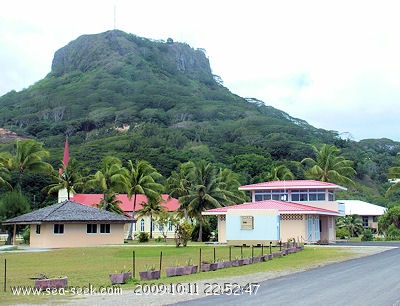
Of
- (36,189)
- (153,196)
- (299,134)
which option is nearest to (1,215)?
(153,196)

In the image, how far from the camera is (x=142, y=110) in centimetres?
16462

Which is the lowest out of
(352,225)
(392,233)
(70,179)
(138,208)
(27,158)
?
(392,233)

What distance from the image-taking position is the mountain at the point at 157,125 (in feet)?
354

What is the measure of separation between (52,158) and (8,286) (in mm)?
84429

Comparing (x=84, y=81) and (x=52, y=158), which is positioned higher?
(x=84, y=81)

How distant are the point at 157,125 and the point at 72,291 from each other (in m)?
132

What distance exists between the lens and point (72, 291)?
48.9ft

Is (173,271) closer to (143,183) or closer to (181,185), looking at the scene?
(181,185)

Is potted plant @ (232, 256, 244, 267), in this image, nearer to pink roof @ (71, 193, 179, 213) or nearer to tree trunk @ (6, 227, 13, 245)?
tree trunk @ (6, 227, 13, 245)

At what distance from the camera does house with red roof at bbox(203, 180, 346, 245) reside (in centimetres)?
3675

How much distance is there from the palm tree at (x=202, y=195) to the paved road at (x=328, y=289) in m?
30.3

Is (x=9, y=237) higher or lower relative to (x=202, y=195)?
lower

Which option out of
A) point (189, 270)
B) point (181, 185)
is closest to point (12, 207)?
point (181, 185)

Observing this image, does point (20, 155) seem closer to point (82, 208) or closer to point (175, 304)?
point (82, 208)
